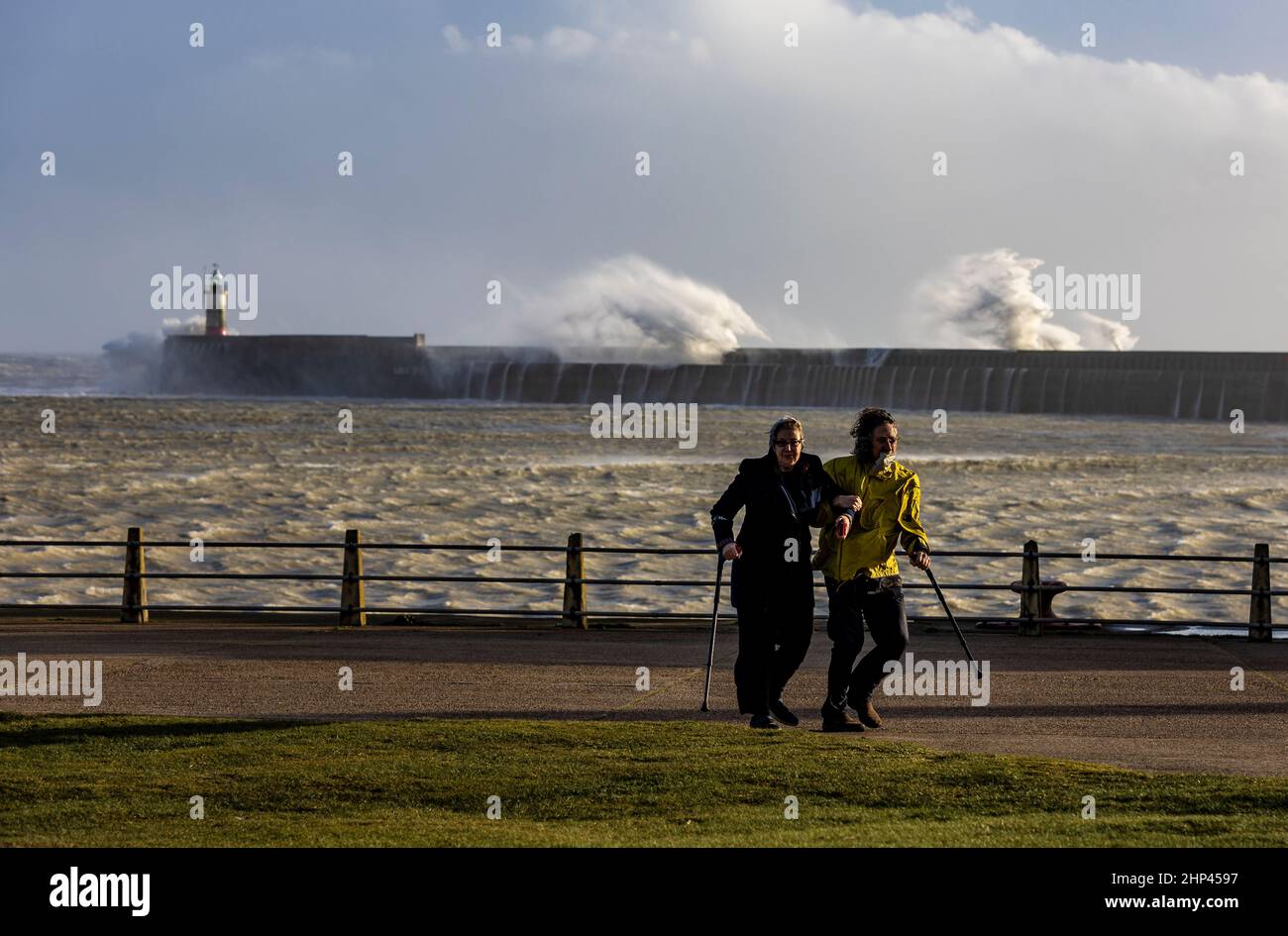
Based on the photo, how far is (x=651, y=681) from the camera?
13.1m

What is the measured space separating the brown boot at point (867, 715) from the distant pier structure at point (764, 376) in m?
77.2

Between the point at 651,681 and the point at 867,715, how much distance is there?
2724mm

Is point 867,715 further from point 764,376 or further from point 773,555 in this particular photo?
point 764,376

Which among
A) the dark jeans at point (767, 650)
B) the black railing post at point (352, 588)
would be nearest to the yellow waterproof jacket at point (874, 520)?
the dark jeans at point (767, 650)

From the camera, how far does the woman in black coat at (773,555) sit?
9.87 metres

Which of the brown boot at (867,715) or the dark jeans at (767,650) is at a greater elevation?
the dark jeans at (767,650)

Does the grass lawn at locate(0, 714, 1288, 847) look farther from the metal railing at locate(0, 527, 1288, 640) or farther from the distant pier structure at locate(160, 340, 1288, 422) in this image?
the distant pier structure at locate(160, 340, 1288, 422)

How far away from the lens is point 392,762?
958 cm

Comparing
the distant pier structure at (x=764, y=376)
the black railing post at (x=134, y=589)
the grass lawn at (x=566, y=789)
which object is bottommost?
the grass lawn at (x=566, y=789)

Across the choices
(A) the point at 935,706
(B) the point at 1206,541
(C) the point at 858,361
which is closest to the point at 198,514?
(B) the point at 1206,541

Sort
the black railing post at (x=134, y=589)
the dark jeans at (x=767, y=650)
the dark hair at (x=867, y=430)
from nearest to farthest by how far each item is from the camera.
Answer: the dark hair at (x=867, y=430) < the dark jeans at (x=767, y=650) < the black railing post at (x=134, y=589)

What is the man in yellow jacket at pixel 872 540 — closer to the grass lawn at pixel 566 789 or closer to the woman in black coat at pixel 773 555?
the woman in black coat at pixel 773 555

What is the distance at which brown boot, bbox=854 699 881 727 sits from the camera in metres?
10.6
